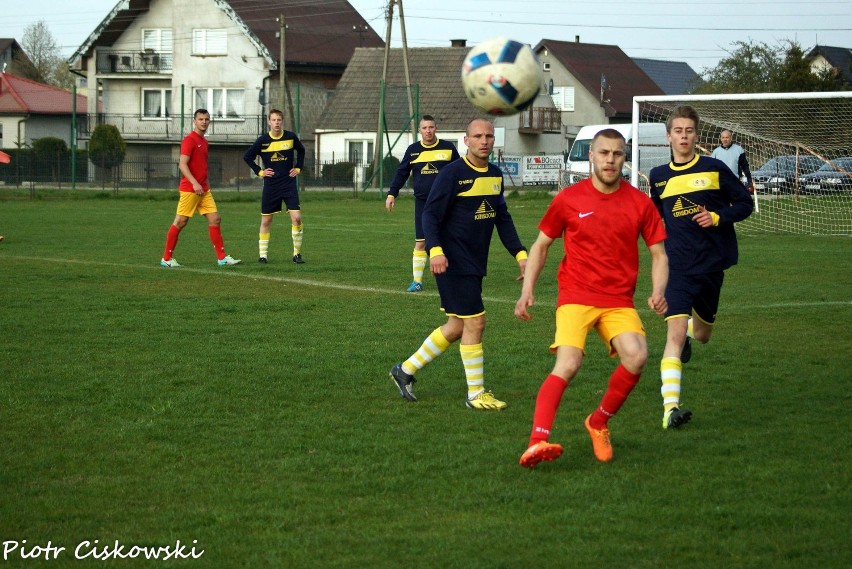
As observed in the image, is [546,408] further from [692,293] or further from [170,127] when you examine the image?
[170,127]

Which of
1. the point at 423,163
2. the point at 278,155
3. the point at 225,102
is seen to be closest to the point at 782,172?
the point at 278,155

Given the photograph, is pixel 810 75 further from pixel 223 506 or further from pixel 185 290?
pixel 223 506

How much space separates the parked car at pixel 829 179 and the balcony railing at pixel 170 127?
3569 cm

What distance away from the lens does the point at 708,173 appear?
7566mm

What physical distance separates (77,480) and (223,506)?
0.89 meters

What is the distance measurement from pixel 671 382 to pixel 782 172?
20799 millimetres

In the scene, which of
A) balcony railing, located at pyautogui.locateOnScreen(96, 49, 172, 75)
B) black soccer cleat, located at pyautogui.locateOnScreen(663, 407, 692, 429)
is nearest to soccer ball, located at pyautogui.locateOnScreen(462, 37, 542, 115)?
black soccer cleat, located at pyautogui.locateOnScreen(663, 407, 692, 429)

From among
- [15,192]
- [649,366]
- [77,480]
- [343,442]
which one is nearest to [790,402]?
[649,366]

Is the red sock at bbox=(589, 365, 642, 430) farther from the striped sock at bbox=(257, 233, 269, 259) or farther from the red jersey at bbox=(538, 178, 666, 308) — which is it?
the striped sock at bbox=(257, 233, 269, 259)

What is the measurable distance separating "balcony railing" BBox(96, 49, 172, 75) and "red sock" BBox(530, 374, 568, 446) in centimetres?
5792

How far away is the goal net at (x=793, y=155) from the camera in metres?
24.3

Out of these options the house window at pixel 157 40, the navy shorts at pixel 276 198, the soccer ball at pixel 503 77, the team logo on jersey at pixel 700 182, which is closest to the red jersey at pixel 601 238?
the team logo on jersey at pixel 700 182

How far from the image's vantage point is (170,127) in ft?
196

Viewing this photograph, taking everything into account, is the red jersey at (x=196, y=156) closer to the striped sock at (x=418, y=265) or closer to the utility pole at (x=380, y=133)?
the striped sock at (x=418, y=265)
